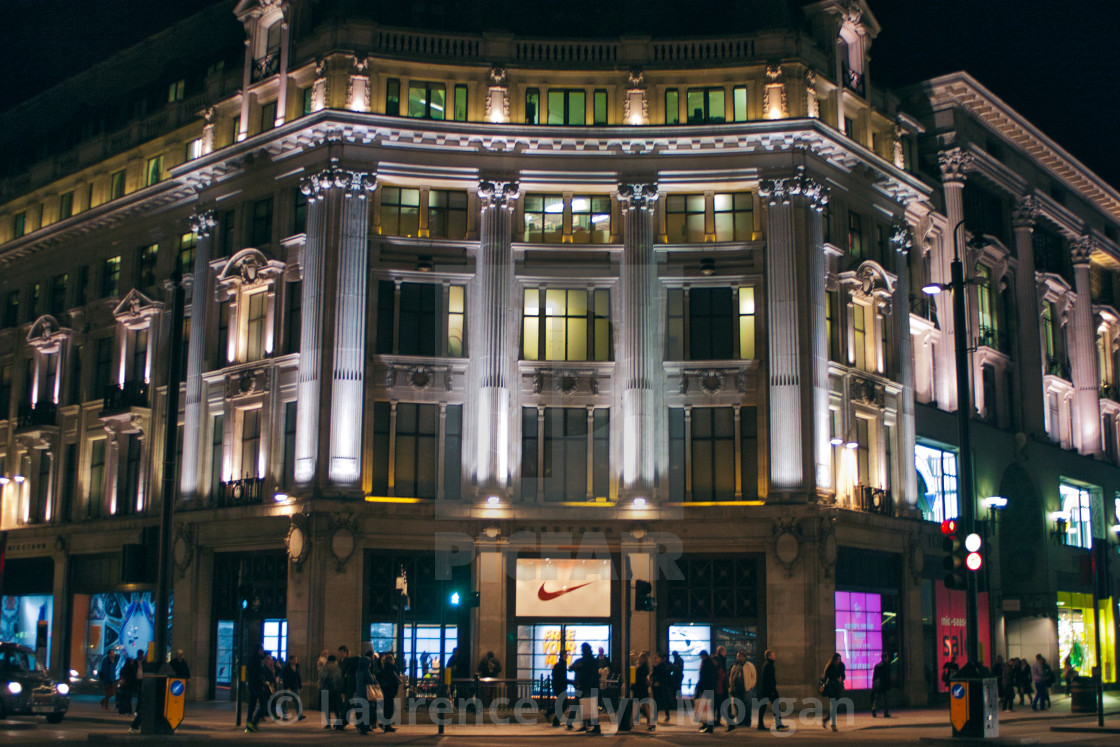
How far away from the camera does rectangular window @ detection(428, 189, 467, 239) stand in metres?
39.0

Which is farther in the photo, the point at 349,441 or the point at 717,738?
the point at 349,441

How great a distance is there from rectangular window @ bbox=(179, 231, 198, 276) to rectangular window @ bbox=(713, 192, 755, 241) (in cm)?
1781

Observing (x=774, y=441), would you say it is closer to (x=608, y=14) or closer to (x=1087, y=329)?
(x=608, y=14)

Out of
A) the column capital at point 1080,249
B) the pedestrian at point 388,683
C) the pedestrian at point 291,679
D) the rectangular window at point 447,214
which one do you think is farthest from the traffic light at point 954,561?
the column capital at point 1080,249

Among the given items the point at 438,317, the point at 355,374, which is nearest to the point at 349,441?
the point at 355,374

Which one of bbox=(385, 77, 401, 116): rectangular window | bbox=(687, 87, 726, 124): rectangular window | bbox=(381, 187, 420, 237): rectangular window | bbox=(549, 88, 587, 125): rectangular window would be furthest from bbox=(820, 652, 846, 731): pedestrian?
bbox=(385, 77, 401, 116): rectangular window

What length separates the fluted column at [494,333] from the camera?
123 ft

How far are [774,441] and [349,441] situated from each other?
12.5 meters

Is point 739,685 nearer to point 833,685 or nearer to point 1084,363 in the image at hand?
point 833,685

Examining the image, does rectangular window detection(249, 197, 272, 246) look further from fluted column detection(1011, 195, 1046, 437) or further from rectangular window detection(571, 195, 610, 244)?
fluted column detection(1011, 195, 1046, 437)

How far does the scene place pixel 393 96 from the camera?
129 feet

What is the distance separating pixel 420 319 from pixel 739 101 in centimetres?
1218

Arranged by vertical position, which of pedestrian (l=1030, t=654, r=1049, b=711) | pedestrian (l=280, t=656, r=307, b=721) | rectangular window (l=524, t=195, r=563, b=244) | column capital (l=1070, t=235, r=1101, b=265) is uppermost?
column capital (l=1070, t=235, r=1101, b=265)

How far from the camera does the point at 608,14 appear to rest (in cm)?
4206
